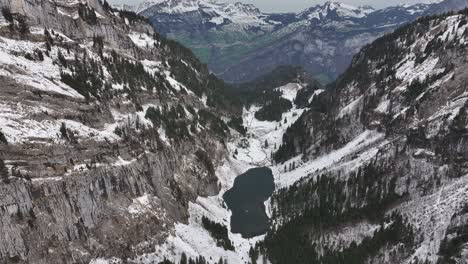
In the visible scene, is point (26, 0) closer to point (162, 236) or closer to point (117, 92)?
point (117, 92)

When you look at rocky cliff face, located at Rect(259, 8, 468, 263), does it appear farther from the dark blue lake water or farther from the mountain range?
the dark blue lake water

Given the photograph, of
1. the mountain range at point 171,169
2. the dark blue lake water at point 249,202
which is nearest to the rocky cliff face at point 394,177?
the mountain range at point 171,169

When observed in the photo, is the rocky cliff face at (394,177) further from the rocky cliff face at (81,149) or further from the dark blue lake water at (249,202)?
the rocky cliff face at (81,149)

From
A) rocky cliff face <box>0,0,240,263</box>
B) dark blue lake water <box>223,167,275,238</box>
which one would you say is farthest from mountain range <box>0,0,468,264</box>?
dark blue lake water <box>223,167,275,238</box>

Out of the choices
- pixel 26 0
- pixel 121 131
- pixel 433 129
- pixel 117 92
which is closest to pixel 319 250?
pixel 433 129

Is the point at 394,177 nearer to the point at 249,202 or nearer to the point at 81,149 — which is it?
the point at 249,202

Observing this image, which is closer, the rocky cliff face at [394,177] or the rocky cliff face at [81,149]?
the rocky cliff face at [81,149]
